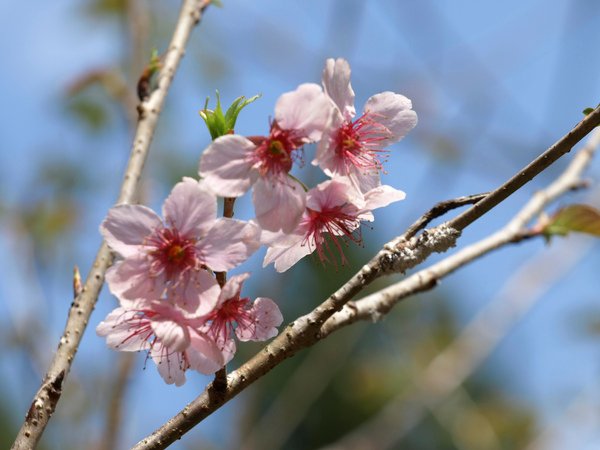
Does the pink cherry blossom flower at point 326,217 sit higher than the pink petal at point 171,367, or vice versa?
the pink cherry blossom flower at point 326,217

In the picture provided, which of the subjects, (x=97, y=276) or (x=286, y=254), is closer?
(x=286, y=254)

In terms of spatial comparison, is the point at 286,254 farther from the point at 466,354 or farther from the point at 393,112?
the point at 466,354

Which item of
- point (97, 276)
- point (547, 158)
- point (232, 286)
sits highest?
point (97, 276)

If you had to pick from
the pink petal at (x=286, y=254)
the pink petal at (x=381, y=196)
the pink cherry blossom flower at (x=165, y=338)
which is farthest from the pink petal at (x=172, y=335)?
the pink petal at (x=381, y=196)

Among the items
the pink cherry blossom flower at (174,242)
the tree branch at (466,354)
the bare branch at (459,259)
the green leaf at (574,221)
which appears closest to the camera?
the pink cherry blossom flower at (174,242)

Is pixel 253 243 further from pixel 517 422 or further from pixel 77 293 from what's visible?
pixel 517 422

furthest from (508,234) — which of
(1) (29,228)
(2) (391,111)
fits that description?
(1) (29,228)

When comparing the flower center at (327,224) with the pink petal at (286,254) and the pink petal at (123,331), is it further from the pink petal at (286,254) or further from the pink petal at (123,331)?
the pink petal at (123,331)

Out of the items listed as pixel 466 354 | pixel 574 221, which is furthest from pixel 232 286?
pixel 466 354

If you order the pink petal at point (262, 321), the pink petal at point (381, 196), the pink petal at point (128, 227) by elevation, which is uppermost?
the pink petal at point (128, 227)
